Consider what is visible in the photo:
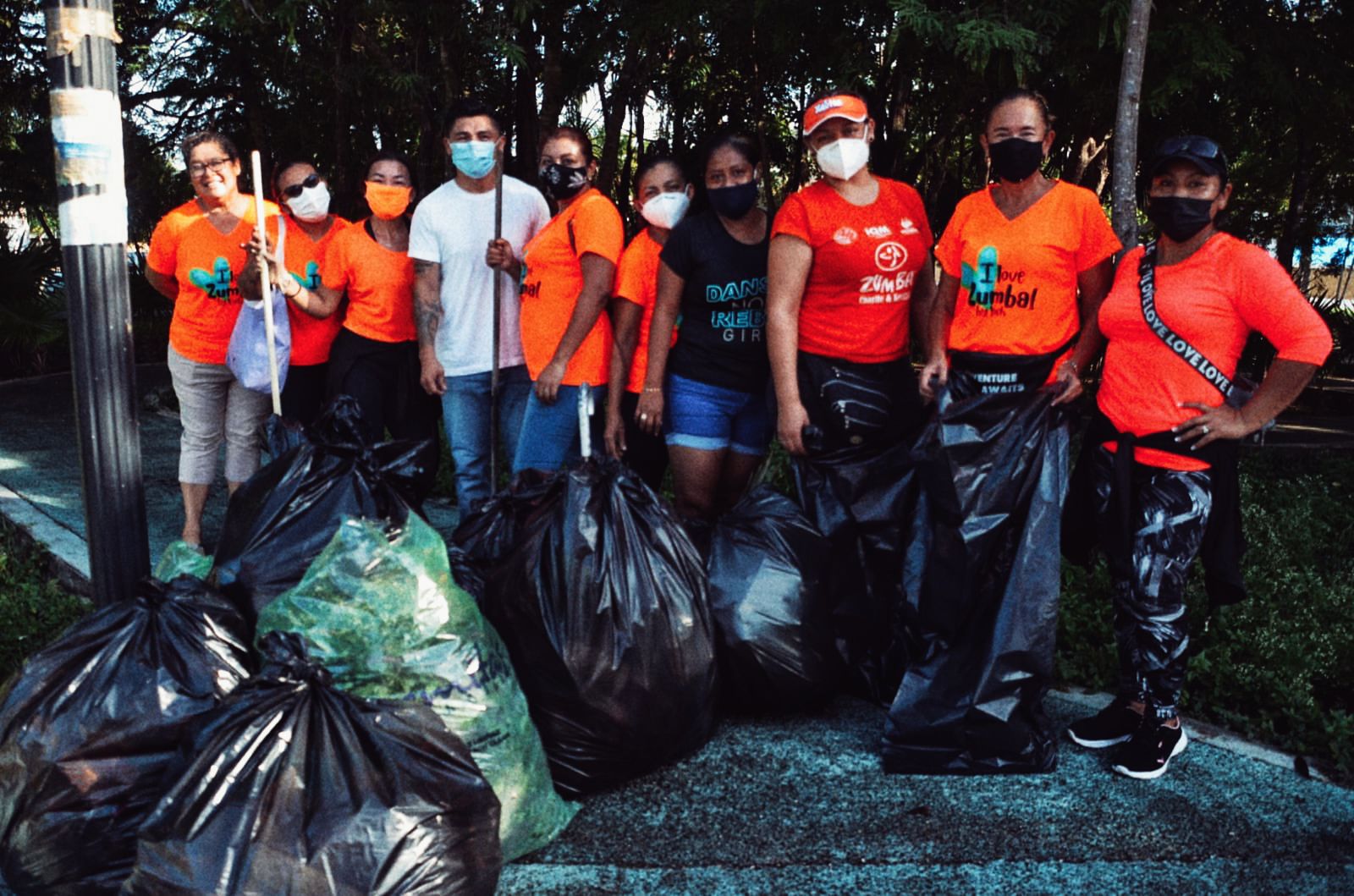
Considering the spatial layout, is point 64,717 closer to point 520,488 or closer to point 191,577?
point 191,577

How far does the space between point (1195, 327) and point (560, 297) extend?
188 centimetres

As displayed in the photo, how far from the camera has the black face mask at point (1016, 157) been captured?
125 inches

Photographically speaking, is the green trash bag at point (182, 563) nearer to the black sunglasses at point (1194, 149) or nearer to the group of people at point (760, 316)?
the group of people at point (760, 316)

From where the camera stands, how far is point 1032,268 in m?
3.17

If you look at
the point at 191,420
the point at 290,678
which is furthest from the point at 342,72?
the point at 290,678

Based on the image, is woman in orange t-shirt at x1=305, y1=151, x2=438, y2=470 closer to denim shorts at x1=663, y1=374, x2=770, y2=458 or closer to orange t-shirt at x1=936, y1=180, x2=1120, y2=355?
denim shorts at x1=663, y1=374, x2=770, y2=458

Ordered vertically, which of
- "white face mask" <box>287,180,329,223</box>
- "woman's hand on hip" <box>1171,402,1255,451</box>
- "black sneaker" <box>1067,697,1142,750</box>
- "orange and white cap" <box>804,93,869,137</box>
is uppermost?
"orange and white cap" <box>804,93,869,137</box>

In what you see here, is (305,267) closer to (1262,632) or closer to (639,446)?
(639,446)

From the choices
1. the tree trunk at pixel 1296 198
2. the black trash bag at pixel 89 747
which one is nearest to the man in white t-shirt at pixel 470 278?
the black trash bag at pixel 89 747

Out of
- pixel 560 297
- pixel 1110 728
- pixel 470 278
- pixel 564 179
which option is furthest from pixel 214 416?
pixel 1110 728

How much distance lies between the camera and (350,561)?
8.41ft

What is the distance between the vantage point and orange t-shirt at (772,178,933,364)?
3.35m

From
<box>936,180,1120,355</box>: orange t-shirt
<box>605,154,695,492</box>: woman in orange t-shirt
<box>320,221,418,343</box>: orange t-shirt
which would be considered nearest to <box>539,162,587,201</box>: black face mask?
<box>605,154,695,492</box>: woman in orange t-shirt

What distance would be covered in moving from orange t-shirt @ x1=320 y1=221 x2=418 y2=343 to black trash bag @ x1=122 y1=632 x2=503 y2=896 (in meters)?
1.99
